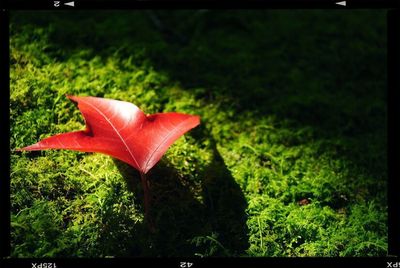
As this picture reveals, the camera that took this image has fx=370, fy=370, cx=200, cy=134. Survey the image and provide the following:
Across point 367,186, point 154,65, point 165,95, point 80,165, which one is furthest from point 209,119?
point 367,186

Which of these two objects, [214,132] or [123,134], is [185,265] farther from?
[214,132]

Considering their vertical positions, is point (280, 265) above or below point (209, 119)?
below

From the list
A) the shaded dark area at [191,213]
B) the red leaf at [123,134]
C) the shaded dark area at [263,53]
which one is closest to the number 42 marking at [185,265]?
the shaded dark area at [191,213]

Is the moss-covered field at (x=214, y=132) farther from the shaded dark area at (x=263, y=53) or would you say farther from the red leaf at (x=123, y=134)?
the red leaf at (x=123, y=134)

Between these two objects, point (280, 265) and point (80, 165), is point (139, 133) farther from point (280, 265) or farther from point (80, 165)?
point (280, 265)

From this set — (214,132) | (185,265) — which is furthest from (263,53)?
(185,265)

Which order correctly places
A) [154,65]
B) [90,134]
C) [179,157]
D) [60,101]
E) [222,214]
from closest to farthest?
[90,134] < [222,214] < [179,157] < [60,101] < [154,65]

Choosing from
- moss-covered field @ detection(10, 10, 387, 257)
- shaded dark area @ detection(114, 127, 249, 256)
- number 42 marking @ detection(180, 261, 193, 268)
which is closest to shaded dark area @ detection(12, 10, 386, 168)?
moss-covered field @ detection(10, 10, 387, 257)
